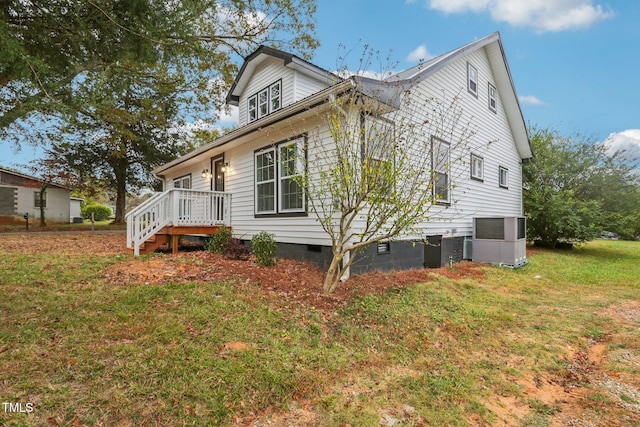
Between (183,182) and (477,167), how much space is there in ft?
38.4

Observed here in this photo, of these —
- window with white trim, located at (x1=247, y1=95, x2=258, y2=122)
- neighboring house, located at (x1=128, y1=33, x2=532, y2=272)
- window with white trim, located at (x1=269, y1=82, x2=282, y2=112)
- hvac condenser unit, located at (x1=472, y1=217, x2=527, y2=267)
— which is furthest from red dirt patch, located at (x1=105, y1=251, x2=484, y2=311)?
window with white trim, located at (x1=247, y1=95, x2=258, y2=122)

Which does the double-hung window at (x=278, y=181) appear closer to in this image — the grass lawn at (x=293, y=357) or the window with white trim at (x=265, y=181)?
the window with white trim at (x=265, y=181)

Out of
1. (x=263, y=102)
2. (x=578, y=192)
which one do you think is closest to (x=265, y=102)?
(x=263, y=102)

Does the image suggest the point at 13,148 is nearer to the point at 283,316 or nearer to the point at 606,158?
the point at 283,316

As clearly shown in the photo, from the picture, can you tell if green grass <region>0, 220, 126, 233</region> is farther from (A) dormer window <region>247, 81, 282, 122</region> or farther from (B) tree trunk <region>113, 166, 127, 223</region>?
(A) dormer window <region>247, 81, 282, 122</region>

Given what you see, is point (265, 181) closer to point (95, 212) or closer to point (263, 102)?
point (263, 102)

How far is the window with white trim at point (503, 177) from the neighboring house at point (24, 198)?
27167 millimetres

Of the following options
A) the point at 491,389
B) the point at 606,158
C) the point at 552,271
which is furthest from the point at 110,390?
the point at 606,158

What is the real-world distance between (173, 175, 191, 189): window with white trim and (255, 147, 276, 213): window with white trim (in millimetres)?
6067

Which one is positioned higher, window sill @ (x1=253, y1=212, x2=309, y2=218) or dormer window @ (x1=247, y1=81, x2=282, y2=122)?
dormer window @ (x1=247, y1=81, x2=282, y2=122)

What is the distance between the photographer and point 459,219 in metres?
9.66

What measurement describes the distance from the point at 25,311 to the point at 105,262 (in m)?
2.74

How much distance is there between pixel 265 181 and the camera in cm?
837

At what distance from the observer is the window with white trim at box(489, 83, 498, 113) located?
11.7m
